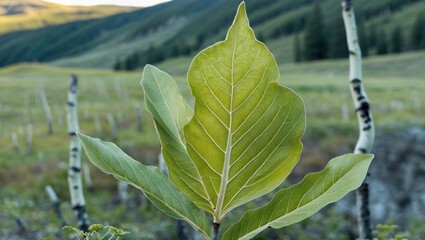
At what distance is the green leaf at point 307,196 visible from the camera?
127 centimetres

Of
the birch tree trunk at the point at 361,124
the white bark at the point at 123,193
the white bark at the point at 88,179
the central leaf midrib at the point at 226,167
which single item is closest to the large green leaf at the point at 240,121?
the central leaf midrib at the point at 226,167

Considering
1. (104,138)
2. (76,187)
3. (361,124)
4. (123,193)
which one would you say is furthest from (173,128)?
(104,138)

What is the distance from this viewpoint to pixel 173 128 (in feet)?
4.36

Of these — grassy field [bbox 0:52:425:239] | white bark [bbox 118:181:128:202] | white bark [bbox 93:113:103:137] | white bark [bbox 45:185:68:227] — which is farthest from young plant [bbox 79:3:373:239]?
white bark [bbox 93:113:103:137]

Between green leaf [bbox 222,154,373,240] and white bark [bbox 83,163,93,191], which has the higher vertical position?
white bark [bbox 83,163,93,191]

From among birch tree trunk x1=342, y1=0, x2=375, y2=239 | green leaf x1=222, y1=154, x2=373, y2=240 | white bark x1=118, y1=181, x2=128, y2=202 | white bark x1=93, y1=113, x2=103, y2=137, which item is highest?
white bark x1=93, y1=113, x2=103, y2=137

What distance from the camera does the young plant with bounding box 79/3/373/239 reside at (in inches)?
44.9

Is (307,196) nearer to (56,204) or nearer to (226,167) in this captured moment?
(226,167)

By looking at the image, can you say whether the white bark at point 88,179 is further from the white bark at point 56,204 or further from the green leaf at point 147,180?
the green leaf at point 147,180

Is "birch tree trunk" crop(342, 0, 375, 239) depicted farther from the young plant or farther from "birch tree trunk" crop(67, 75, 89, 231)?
"birch tree trunk" crop(67, 75, 89, 231)

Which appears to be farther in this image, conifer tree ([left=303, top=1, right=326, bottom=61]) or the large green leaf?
conifer tree ([left=303, top=1, right=326, bottom=61])

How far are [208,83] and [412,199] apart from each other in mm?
17997

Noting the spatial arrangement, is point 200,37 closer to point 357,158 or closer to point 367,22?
point 367,22

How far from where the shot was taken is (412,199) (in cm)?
1755
